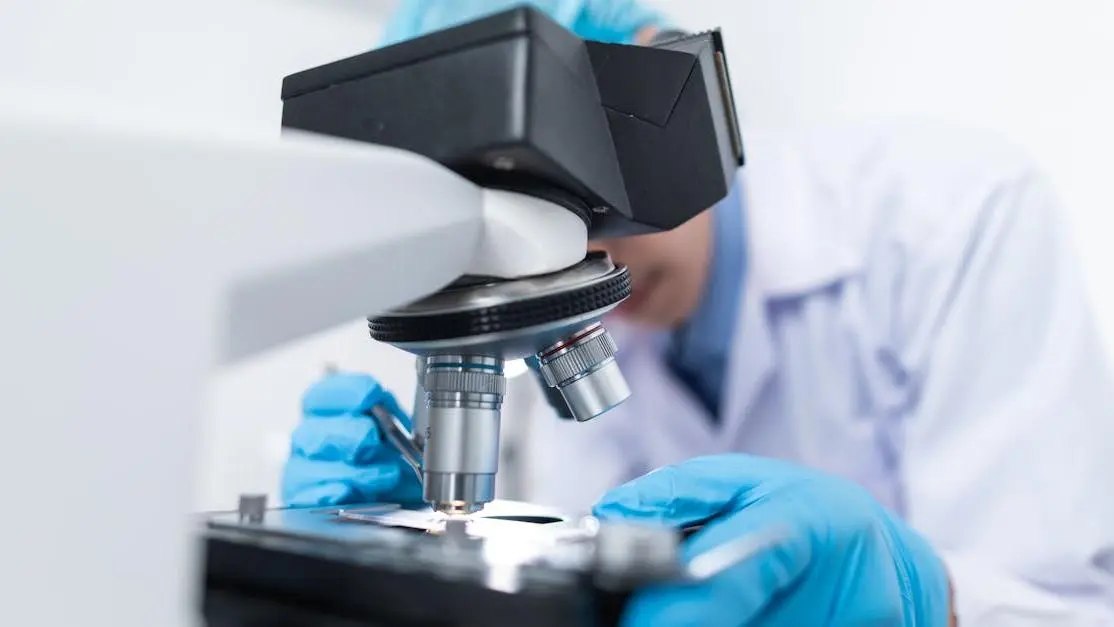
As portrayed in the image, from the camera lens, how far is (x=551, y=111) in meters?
0.34

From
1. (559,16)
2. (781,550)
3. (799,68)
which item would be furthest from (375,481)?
(799,68)

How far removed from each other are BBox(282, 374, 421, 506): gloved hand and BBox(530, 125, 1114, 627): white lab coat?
478mm

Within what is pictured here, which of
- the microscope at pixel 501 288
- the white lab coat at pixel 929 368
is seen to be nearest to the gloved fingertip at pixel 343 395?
the microscope at pixel 501 288

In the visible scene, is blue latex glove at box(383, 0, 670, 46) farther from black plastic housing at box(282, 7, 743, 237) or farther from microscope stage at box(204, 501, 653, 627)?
microscope stage at box(204, 501, 653, 627)

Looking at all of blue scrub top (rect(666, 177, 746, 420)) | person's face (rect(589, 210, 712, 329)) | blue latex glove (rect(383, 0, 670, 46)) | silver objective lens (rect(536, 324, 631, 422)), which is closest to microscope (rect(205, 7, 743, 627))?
silver objective lens (rect(536, 324, 631, 422))

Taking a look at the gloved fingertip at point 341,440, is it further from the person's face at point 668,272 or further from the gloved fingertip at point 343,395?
the person's face at point 668,272

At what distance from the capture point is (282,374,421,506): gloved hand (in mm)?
571

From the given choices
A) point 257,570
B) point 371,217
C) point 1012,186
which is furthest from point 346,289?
point 1012,186

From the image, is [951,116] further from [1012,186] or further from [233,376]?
[233,376]

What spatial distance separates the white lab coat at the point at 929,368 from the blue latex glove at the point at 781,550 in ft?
1.06

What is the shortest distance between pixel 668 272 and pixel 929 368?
0.29 meters

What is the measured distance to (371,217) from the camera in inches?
11.7

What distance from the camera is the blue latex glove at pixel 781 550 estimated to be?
0.32 metres

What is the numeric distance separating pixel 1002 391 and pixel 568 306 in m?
0.63
